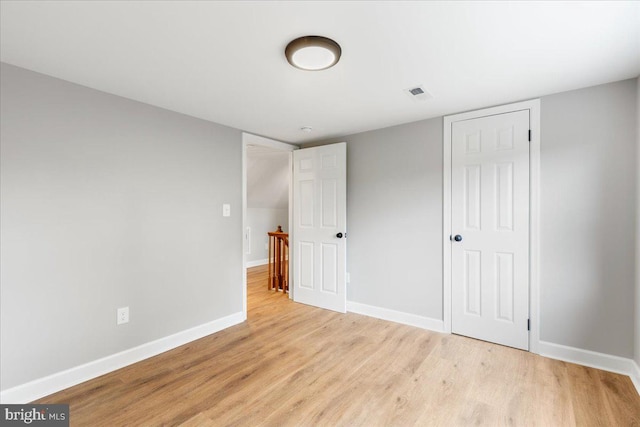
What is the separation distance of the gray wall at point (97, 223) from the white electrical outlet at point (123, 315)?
0.13 feet

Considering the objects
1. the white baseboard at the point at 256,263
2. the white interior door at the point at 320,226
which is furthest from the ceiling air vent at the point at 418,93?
the white baseboard at the point at 256,263

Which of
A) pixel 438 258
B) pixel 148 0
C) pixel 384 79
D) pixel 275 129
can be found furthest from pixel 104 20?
pixel 438 258

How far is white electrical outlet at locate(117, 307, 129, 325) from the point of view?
91.7 inches

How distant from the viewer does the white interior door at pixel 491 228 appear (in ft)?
8.28

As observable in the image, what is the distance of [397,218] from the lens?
3213 millimetres

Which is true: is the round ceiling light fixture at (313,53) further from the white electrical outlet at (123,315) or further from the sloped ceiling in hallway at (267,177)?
the sloped ceiling in hallway at (267,177)

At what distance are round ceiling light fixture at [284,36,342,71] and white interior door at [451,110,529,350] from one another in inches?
65.9

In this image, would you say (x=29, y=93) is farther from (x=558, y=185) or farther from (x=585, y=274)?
(x=585, y=274)

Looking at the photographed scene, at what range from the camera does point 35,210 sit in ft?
6.38

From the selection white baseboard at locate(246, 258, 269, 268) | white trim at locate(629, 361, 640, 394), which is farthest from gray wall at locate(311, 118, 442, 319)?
white baseboard at locate(246, 258, 269, 268)

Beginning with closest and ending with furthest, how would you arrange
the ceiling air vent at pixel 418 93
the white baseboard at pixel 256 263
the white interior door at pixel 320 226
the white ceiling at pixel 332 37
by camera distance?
the white ceiling at pixel 332 37 → the ceiling air vent at pixel 418 93 → the white interior door at pixel 320 226 → the white baseboard at pixel 256 263

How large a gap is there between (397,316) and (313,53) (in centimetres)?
271

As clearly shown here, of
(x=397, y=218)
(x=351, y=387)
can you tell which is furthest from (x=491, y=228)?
(x=351, y=387)

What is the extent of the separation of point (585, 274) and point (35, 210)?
3.99 meters
